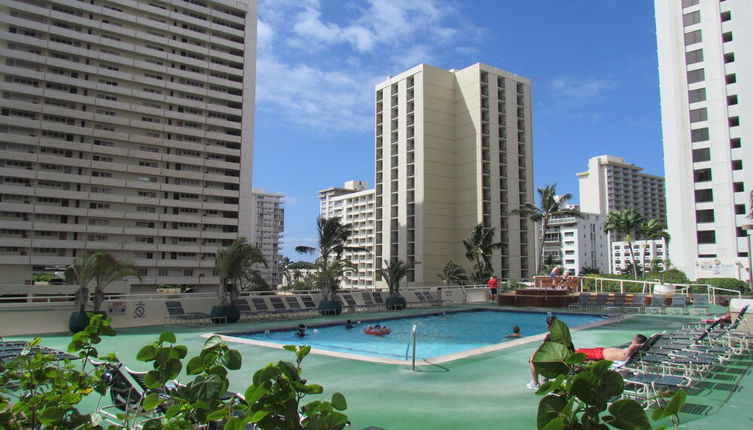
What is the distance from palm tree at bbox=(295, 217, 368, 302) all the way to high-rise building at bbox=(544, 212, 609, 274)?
98.3m

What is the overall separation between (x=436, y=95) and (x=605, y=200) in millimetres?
104060

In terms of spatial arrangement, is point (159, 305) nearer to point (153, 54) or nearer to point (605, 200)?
point (153, 54)

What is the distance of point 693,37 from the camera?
157 ft

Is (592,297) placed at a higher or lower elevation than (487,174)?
lower

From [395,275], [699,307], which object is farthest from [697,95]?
[395,275]

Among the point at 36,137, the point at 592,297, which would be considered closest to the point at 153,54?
the point at 36,137

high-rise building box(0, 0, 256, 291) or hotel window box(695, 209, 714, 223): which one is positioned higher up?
high-rise building box(0, 0, 256, 291)

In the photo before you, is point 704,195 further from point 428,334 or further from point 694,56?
point 428,334

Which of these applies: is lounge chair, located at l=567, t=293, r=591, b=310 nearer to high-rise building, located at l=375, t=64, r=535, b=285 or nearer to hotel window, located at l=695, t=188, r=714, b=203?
hotel window, located at l=695, t=188, r=714, b=203

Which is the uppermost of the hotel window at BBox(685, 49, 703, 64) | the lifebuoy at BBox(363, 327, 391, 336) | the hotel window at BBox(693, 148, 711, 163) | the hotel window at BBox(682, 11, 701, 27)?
the hotel window at BBox(682, 11, 701, 27)

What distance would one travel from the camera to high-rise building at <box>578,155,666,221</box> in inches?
5787

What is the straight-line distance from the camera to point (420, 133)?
61.3 metres

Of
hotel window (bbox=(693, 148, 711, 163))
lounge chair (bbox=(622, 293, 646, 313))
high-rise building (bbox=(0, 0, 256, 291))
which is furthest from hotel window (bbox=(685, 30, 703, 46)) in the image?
high-rise building (bbox=(0, 0, 256, 291))

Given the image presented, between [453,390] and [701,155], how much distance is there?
162 ft
